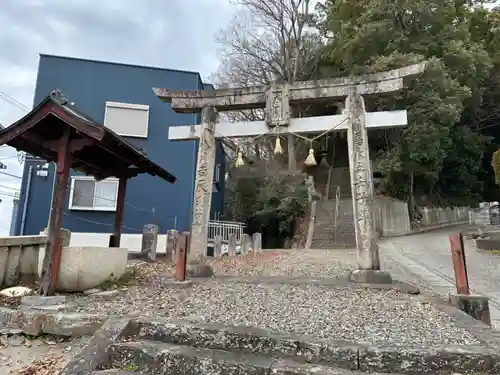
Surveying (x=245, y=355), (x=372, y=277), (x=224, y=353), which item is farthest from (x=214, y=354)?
(x=372, y=277)

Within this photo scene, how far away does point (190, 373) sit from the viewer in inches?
123

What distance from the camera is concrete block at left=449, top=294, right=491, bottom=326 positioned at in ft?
14.6

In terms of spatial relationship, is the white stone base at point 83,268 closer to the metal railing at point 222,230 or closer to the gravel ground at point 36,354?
the gravel ground at point 36,354

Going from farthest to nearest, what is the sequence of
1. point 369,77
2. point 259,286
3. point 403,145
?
point 403,145
point 369,77
point 259,286

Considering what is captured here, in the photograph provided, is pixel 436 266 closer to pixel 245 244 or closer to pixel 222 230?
pixel 245 244

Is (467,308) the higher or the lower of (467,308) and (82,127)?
the lower

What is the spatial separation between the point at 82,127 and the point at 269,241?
50.2 ft

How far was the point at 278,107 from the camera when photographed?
7.42 m

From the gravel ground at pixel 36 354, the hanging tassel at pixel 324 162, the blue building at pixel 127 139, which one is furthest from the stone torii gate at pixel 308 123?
the hanging tassel at pixel 324 162

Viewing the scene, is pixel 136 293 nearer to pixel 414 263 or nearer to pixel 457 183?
pixel 414 263

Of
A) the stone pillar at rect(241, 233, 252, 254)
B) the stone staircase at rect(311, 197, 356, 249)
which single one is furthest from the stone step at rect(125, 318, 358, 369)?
the stone staircase at rect(311, 197, 356, 249)

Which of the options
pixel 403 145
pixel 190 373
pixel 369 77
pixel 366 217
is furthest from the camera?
pixel 403 145

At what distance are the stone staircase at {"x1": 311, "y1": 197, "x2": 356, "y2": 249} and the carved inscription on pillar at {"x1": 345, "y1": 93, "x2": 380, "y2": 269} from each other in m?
9.11

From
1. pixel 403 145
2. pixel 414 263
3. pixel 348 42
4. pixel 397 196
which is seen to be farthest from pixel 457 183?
pixel 414 263
